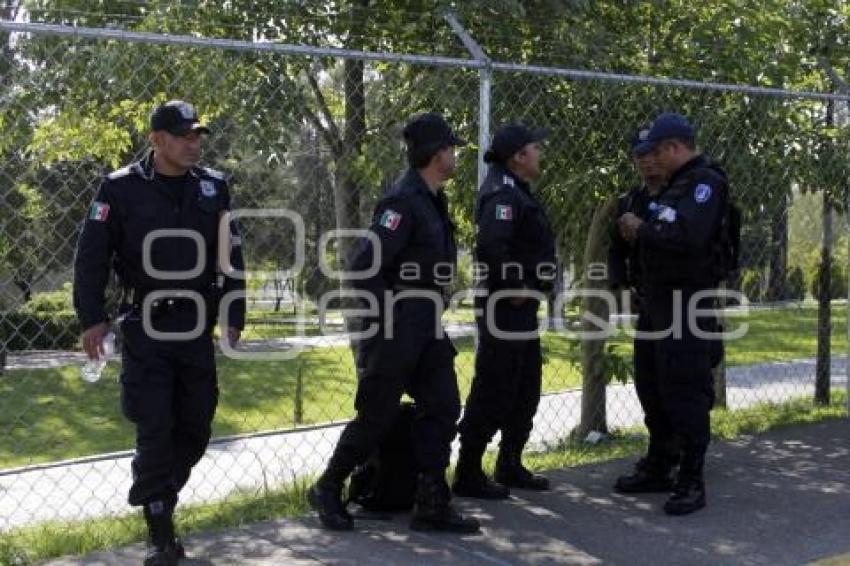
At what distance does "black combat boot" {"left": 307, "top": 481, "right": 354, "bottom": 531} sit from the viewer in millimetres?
4465

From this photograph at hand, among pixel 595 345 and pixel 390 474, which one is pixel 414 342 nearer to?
pixel 390 474

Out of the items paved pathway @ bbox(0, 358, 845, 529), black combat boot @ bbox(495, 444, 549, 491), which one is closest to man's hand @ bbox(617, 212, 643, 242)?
black combat boot @ bbox(495, 444, 549, 491)

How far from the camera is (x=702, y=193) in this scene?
4699 mm

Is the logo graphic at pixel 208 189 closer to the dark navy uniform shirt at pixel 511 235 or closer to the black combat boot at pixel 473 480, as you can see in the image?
the dark navy uniform shirt at pixel 511 235

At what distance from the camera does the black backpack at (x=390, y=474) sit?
4.72m

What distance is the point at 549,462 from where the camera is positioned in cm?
597

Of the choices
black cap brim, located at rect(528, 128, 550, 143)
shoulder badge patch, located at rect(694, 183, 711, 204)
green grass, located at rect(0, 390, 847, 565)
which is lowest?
green grass, located at rect(0, 390, 847, 565)

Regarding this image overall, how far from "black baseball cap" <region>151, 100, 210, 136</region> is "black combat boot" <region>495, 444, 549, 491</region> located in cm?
235

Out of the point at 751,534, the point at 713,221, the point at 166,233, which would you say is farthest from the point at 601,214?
the point at 166,233

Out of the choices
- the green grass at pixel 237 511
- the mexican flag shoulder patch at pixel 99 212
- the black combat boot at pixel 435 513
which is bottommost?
the green grass at pixel 237 511

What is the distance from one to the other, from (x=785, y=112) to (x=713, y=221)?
2.94 metres

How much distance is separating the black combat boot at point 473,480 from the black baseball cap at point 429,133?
1.56 meters

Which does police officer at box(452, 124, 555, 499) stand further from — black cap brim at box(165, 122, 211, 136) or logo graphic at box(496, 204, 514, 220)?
black cap brim at box(165, 122, 211, 136)

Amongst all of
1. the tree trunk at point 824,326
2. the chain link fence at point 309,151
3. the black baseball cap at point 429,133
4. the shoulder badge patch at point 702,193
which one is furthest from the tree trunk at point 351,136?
the tree trunk at point 824,326
